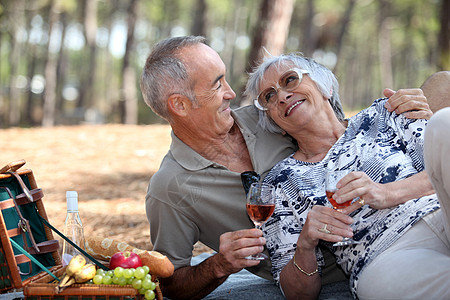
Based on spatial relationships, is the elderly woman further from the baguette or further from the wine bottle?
the wine bottle

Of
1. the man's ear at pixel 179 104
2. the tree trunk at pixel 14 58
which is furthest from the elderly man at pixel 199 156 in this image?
the tree trunk at pixel 14 58

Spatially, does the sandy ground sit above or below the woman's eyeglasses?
below

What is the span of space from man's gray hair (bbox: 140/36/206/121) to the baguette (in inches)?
42.6

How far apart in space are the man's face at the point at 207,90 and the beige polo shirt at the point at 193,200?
0.22 meters

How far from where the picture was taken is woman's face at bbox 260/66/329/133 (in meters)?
3.42

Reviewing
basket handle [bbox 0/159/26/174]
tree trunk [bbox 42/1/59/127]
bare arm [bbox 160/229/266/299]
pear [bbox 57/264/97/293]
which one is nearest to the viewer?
pear [bbox 57/264/97/293]

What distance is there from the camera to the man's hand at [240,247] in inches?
109

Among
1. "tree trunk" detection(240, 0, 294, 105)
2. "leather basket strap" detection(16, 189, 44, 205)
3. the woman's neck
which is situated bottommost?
"leather basket strap" detection(16, 189, 44, 205)

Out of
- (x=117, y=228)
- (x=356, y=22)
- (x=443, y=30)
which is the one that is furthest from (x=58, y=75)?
(x=117, y=228)

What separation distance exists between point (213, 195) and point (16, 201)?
122cm

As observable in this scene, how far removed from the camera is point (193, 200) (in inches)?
132

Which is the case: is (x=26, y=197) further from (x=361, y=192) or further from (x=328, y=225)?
(x=361, y=192)

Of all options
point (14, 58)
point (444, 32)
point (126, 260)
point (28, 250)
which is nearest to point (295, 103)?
point (126, 260)

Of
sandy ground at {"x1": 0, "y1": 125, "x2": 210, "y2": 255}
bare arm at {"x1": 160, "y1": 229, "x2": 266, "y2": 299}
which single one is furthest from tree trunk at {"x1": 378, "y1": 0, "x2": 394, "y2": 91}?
bare arm at {"x1": 160, "y1": 229, "x2": 266, "y2": 299}
